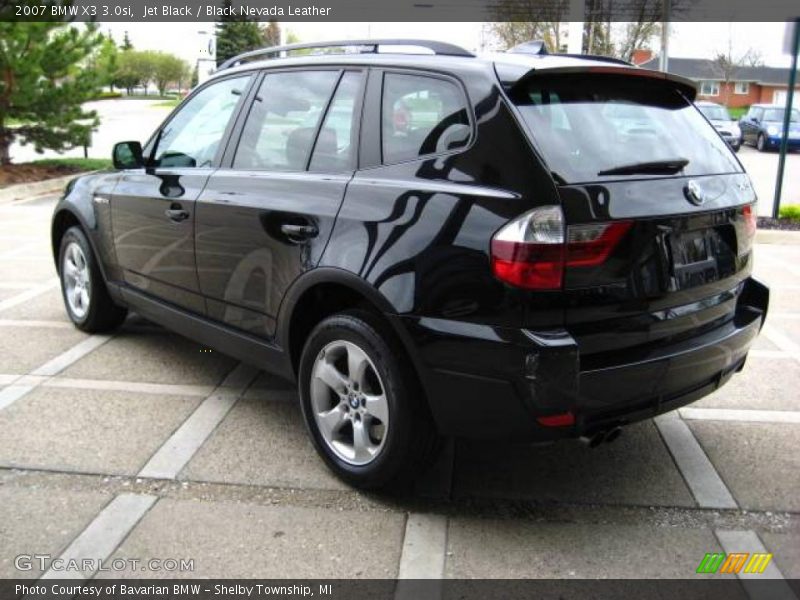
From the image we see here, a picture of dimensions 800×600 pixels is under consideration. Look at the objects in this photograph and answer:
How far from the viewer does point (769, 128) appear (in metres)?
26.9

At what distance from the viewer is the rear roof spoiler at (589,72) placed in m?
2.90

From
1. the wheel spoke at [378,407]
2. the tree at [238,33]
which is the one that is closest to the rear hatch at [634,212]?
the wheel spoke at [378,407]

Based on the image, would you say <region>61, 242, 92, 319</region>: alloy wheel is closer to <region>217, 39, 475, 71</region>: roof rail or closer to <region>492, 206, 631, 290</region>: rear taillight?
<region>217, 39, 475, 71</region>: roof rail

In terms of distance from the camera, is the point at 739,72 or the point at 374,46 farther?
the point at 739,72

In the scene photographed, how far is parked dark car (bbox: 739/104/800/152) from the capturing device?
2684 cm

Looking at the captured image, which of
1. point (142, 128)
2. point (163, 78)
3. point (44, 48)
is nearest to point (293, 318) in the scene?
point (44, 48)

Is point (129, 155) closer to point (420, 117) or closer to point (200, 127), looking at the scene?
point (200, 127)

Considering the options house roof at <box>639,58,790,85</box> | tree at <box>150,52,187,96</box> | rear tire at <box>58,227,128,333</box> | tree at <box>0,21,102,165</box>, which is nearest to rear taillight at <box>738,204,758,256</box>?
rear tire at <box>58,227,128,333</box>

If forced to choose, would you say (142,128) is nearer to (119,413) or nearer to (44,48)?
(44,48)

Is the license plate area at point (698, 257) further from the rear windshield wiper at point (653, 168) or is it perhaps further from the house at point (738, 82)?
the house at point (738, 82)

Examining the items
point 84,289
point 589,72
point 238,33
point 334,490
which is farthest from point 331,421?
point 238,33

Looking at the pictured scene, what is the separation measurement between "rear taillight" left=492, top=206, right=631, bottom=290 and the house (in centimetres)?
6769

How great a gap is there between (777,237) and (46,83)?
1253 centimetres

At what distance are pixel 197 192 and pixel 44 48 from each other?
11864 millimetres
